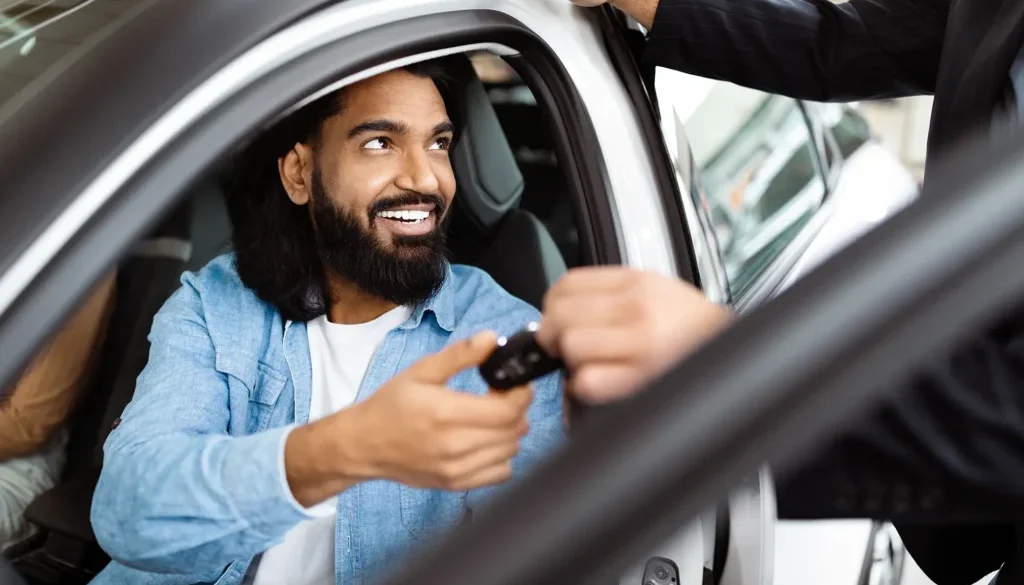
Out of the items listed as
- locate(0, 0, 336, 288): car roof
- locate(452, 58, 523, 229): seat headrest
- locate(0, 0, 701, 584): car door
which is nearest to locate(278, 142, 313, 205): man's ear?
locate(452, 58, 523, 229): seat headrest

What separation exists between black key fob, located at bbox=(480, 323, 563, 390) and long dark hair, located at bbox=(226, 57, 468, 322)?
1.90ft

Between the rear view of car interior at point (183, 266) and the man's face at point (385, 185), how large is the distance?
0.15m

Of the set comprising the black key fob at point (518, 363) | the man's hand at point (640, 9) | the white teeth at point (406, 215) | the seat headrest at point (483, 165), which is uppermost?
the man's hand at point (640, 9)

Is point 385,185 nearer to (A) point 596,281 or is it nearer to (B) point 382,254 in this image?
(B) point 382,254

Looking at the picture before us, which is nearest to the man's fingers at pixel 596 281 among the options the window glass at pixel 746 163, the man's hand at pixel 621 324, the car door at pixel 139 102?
the man's hand at pixel 621 324

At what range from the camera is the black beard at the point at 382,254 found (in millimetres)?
1274

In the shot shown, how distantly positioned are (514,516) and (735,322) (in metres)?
0.17

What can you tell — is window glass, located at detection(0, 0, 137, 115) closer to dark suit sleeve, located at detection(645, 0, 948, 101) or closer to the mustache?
the mustache

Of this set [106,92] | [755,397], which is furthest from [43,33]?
[755,397]

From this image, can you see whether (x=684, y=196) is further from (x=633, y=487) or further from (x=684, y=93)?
(x=633, y=487)

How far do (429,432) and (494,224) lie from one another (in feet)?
2.54

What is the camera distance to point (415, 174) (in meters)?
1.25

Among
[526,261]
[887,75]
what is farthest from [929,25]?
[526,261]

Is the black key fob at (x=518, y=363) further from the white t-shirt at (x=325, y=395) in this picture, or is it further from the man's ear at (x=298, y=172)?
the man's ear at (x=298, y=172)
